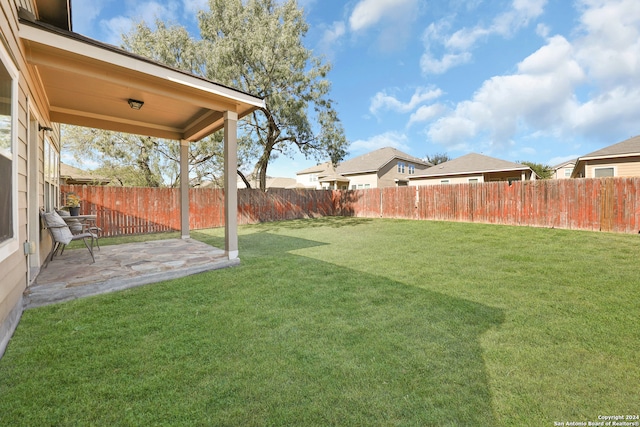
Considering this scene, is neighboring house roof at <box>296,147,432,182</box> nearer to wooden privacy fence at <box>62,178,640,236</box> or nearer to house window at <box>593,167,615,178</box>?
wooden privacy fence at <box>62,178,640,236</box>

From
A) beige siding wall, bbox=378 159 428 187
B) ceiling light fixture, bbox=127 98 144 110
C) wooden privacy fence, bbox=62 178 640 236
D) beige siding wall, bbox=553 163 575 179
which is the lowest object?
wooden privacy fence, bbox=62 178 640 236

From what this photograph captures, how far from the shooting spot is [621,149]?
11.3 meters

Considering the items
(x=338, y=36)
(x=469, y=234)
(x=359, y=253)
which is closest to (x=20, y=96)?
(x=359, y=253)

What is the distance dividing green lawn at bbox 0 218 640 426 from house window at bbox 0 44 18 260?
32.9 inches

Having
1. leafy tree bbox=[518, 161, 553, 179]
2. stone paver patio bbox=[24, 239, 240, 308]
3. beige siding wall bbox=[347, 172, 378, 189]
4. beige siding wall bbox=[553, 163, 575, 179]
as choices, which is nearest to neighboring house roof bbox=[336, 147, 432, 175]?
beige siding wall bbox=[347, 172, 378, 189]

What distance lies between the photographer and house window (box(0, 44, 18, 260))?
7.67 ft

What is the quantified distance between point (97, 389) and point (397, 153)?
24871 millimetres

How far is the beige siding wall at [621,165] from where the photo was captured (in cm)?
1102

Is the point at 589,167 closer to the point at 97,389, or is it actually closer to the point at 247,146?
the point at 247,146

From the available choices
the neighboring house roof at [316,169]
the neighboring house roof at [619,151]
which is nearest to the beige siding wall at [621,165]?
the neighboring house roof at [619,151]

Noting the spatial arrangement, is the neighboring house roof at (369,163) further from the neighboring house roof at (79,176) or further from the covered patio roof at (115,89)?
the covered patio roof at (115,89)

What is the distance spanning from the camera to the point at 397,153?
24.3 meters

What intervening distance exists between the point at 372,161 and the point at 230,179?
20.3 metres

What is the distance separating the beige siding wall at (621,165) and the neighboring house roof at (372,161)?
12.5m
